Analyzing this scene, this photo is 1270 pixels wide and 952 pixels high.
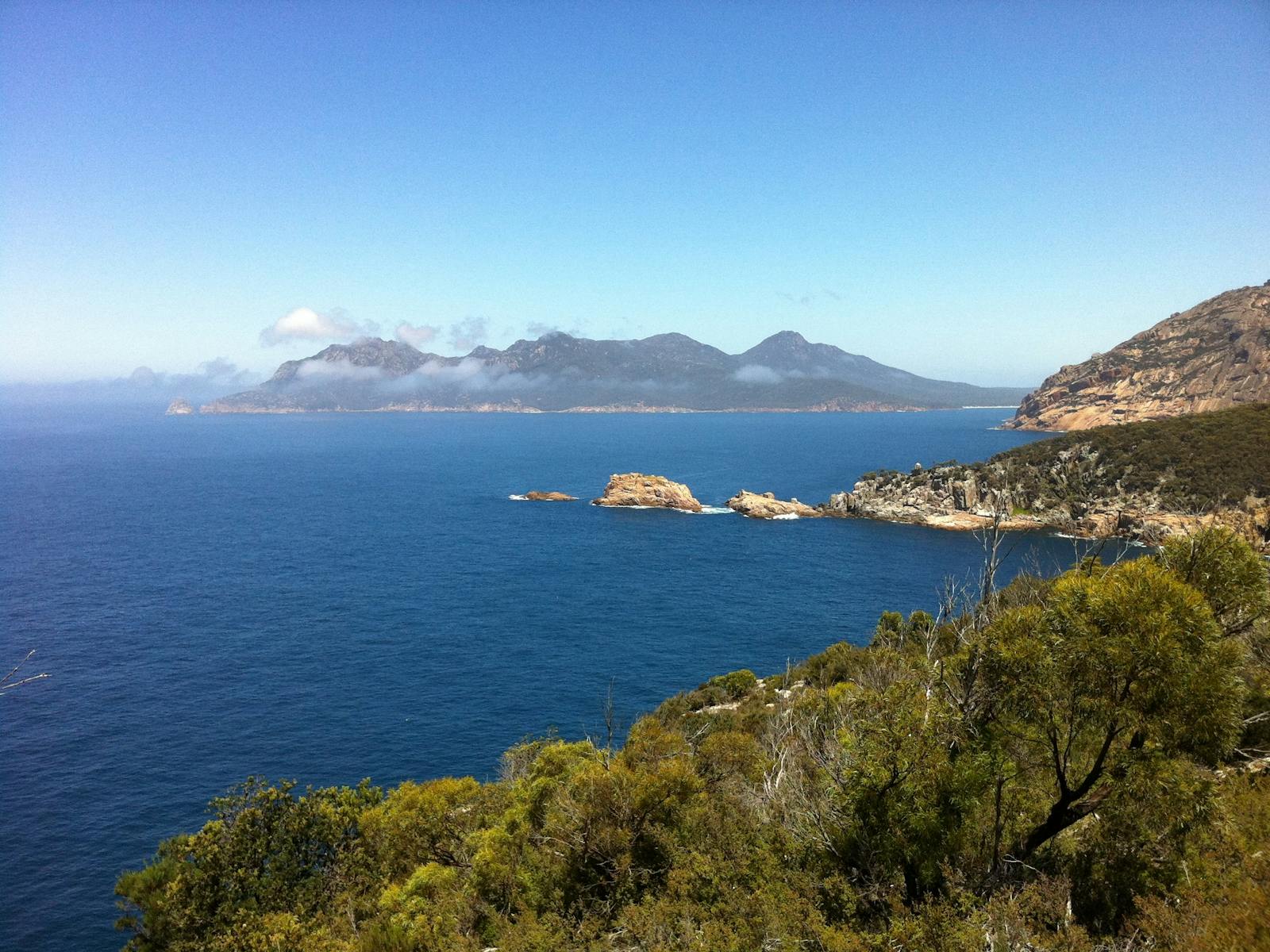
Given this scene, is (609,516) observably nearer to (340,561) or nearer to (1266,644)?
(340,561)

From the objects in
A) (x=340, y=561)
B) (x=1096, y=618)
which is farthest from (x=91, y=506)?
(x=1096, y=618)

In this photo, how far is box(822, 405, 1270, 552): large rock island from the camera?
89.2 meters

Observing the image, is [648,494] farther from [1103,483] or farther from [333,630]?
[333,630]

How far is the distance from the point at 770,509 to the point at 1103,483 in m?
47.8

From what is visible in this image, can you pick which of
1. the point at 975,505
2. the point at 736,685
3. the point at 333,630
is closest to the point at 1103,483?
the point at 975,505

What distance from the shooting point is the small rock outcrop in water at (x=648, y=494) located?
128125 millimetres

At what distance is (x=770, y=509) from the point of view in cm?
11856

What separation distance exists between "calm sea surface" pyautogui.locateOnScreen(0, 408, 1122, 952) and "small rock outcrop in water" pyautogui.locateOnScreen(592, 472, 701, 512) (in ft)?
16.5

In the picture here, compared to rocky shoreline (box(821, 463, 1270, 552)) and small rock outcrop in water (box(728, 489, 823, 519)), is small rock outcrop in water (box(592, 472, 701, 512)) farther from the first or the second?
rocky shoreline (box(821, 463, 1270, 552))

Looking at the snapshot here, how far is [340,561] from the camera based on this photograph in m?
86.5

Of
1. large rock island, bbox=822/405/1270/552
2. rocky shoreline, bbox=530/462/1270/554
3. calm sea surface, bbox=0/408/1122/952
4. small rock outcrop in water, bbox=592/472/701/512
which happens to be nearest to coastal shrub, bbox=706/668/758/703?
calm sea surface, bbox=0/408/1122/952

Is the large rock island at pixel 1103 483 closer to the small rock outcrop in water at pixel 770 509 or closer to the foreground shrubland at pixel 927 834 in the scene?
the small rock outcrop in water at pixel 770 509

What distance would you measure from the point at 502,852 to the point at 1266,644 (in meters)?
22.8

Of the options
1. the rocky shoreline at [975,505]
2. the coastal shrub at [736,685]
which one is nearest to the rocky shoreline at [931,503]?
the rocky shoreline at [975,505]
